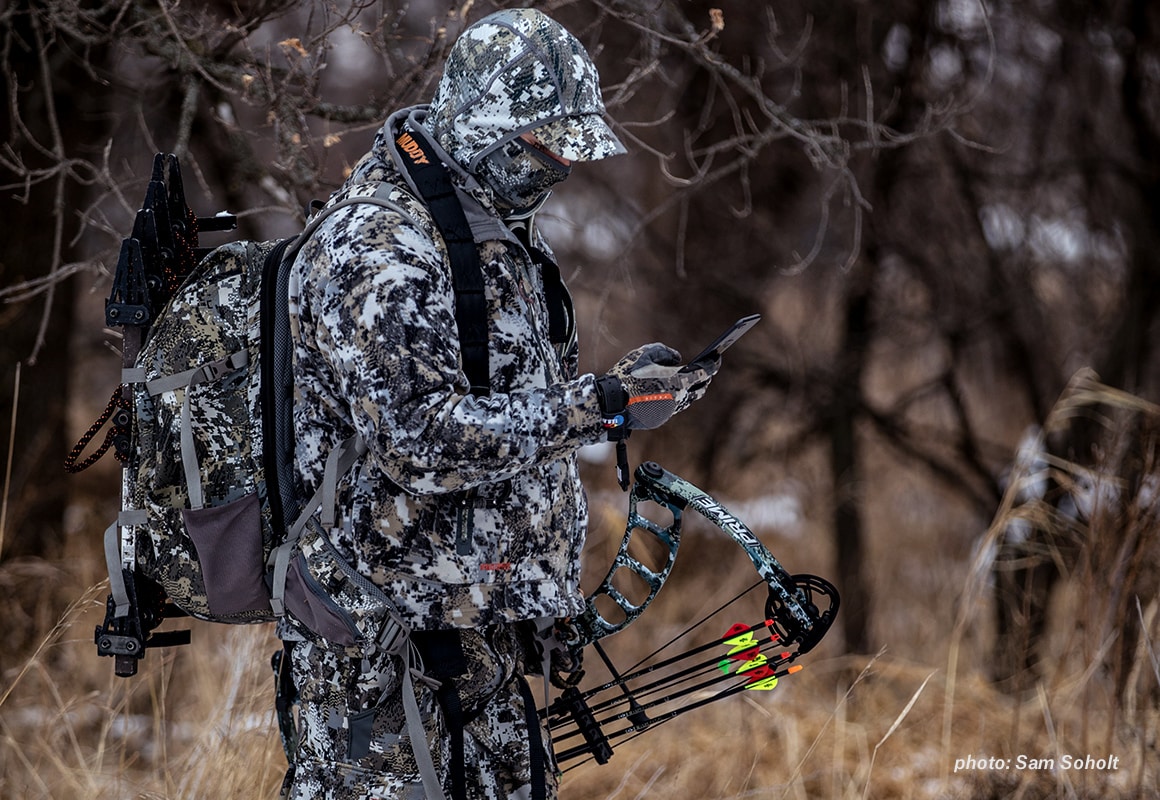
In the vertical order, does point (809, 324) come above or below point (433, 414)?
below

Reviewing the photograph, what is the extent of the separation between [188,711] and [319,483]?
10.2 ft

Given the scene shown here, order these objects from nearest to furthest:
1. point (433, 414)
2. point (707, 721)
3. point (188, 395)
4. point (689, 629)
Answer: point (433, 414)
point (188, 395)
point (689, 629)
point (707, 721)

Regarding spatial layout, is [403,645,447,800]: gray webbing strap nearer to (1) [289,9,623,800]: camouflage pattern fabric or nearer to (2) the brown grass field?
(1) [289,9,623,800]: camouflage pattern fabric

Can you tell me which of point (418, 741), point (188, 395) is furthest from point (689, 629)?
point (188, 395)

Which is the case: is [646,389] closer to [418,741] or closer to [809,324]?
[418,741]

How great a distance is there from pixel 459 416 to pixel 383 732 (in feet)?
2.15

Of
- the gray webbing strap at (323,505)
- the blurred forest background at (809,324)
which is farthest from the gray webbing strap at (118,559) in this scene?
the blurred forest background at (809,324)

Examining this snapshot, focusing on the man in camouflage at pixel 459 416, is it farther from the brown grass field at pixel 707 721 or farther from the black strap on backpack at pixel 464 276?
the brown grass field at pixel 707 721

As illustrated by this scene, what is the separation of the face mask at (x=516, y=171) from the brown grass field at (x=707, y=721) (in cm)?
144

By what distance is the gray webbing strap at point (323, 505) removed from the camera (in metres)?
2.28

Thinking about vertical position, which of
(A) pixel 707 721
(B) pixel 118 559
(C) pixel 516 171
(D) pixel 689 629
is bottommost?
(A) pixel 707 721

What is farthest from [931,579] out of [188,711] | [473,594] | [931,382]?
[473,594]

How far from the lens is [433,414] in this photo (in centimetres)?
210

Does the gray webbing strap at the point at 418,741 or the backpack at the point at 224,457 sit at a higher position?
the backpack at the point at 224,457
